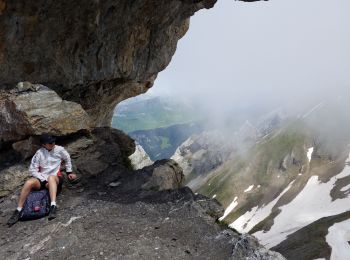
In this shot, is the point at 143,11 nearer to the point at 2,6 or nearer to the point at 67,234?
the point at 2,6

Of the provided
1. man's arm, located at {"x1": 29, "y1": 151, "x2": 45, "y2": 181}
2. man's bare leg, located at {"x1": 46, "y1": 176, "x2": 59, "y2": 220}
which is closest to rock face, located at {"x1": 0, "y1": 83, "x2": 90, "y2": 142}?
man's arm, located at {"x1": 29, "y1": 151, "x2": 45, "y2": 181}

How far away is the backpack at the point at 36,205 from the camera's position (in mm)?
21203

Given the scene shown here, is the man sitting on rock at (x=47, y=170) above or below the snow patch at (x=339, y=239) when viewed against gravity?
above

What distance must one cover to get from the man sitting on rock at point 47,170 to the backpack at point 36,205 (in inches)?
10.5

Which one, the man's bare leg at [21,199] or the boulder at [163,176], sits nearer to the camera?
the man's bare leg at [21,199]

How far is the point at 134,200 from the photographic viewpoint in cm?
2369

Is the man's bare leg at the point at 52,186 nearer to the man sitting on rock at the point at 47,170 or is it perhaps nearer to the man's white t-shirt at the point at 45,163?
the man sitting on rock at the point at 47,170

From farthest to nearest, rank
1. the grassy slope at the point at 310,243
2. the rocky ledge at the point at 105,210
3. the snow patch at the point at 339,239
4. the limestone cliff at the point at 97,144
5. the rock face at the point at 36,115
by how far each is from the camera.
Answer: the snow patch at the point at 339,239, the grassy slope at the point at 310,243, the rock face at the point at 36,115, the limestone cliff at the point at 97,144, the rocky ledge at the point at 105,210

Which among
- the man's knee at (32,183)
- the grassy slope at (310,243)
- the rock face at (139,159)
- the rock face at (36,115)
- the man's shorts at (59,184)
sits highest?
the rock face at (36,115)

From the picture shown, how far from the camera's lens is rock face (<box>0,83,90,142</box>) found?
27105mm

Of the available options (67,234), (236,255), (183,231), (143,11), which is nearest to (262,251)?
(236,255)

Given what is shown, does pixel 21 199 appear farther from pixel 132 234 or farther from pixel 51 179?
pixel 132 234

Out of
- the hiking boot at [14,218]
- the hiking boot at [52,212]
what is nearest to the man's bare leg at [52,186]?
the hiking boot at [52,212]

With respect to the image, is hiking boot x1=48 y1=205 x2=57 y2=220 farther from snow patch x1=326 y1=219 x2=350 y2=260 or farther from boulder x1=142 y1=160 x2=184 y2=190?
snow patch x1=326 y1=219 x2=350 y2=260
